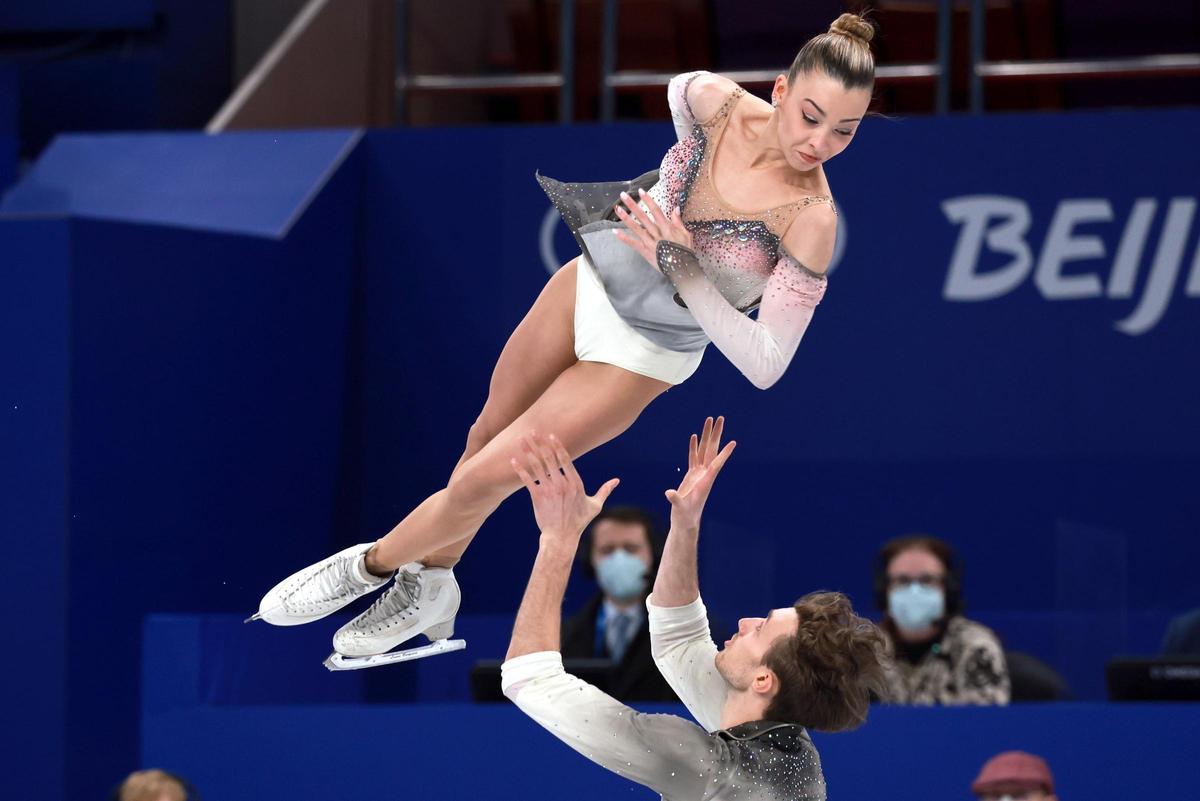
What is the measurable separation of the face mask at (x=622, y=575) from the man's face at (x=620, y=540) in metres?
0.02

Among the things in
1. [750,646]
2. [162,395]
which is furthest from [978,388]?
[750,646]

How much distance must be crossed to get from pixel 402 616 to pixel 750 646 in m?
0.86

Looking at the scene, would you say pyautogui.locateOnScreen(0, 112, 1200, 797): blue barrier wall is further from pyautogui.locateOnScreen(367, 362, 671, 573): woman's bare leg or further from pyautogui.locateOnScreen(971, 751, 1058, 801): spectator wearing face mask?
pyautogui.locateOnScreen(367, 362, 671, 573): woman's bare leg

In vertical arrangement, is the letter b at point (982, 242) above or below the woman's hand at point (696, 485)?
above

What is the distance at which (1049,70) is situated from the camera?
738 centimetres

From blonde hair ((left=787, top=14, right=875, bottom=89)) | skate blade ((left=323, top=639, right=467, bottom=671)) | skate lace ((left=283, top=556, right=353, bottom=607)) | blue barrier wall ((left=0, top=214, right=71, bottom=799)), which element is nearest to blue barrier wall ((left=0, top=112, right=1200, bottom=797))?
blue barrier wall ((left=0, top=214, right=71, bottom=799))

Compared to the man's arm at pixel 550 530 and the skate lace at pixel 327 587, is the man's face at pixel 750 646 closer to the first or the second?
the man's arm at pixel 550 530

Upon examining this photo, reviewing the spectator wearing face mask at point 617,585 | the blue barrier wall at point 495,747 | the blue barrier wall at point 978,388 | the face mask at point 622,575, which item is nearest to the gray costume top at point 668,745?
the blue barrier wall at point 495,747

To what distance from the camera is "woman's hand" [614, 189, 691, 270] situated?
11.9 feet

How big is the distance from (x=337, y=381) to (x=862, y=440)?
2.00 metres

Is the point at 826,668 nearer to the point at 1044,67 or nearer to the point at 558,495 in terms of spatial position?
the point at 558,495

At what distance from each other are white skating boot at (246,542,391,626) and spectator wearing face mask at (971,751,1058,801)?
1.62 meters

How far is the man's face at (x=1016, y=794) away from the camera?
187 inches

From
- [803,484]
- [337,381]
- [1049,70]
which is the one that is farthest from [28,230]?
[1049,70]
